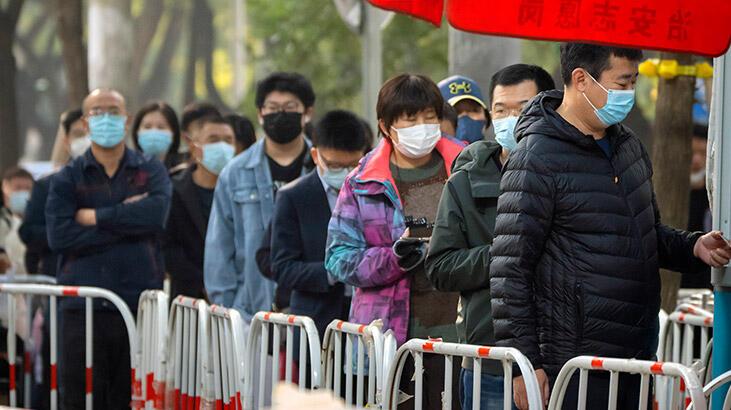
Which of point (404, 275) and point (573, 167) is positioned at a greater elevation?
point (573, 167)

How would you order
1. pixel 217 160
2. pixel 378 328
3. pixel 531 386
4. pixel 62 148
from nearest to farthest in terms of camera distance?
pixel 531 386, pixel 378 328, pixel 217 160, pixel 62 148

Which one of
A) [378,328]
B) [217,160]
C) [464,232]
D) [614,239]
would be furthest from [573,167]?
[217,160]

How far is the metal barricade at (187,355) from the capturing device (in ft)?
26.2

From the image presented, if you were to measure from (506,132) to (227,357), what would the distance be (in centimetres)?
200

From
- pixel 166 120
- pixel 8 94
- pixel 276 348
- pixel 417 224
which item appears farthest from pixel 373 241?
pixel 8 94

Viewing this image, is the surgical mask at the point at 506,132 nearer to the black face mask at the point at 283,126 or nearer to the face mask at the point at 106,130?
the black face mask at the point at 283,126

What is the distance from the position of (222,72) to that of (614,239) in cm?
3891

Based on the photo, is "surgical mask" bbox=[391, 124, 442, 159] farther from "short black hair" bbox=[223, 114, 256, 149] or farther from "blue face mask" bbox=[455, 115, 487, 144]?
"short black hair" bbox=[223, 114, 256, 149]

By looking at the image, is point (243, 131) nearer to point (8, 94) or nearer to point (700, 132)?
point (700, 132)

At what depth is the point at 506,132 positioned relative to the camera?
639cm

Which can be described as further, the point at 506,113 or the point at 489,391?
the point at 506,113

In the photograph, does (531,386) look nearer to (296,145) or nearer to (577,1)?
(577,1)

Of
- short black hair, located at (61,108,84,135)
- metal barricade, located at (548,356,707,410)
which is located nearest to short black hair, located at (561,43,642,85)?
metal barricade, located at (548,356,707,410)

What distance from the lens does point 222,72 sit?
145ft
